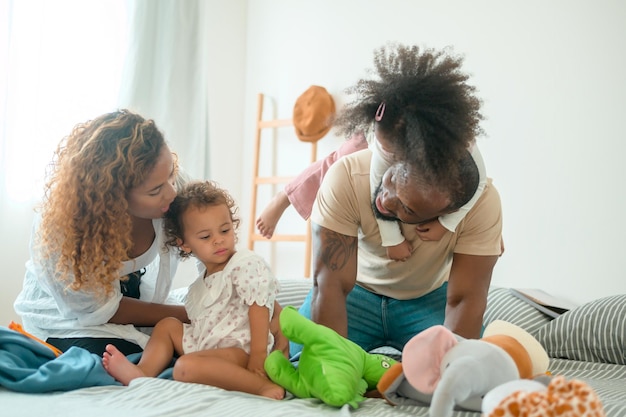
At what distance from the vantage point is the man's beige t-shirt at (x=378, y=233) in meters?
1.47

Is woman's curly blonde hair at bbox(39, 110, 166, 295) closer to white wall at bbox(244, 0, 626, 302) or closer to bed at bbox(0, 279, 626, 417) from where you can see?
bed at bbox(0, 279, 626, 417)

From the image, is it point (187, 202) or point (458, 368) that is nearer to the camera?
point (458, 368)

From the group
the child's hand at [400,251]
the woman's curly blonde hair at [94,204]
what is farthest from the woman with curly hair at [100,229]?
the child's hand at [400,251]

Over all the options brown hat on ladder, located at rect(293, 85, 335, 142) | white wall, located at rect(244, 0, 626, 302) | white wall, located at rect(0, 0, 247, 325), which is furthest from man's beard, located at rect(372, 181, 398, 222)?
white wall, located at rect(0, 0, 247, 325)

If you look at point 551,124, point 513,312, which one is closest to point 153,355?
point 513,312

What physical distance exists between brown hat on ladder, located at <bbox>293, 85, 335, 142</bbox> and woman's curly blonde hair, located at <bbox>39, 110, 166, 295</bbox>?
1686 mm

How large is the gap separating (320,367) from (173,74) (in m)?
2.24

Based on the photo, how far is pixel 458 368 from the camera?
913 mm

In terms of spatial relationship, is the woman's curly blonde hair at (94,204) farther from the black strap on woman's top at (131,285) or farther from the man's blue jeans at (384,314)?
the man's blue jeans at (384,314)

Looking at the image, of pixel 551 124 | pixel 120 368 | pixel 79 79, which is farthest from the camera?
pixel 79 79

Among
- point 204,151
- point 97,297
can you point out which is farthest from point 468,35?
point 97,297

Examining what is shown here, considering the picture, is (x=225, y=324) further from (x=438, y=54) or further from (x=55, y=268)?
(x=438, y=54)

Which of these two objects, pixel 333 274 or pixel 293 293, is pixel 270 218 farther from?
pixel 333 274

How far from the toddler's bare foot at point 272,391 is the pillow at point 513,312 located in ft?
2.97
